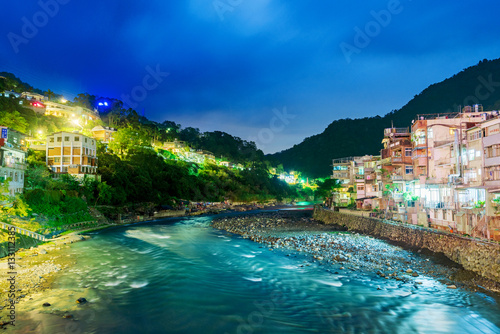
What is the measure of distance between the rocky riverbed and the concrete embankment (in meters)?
19.5

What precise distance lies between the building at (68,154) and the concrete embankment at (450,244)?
38.0m

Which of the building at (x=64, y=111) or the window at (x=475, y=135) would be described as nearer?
the window at (x=475, y=135)

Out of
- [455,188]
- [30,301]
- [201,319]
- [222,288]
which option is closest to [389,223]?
[455,188]

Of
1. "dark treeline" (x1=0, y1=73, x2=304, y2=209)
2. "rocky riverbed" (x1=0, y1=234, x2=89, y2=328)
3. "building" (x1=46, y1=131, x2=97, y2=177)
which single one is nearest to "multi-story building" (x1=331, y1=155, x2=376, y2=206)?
"dark treeline" (x1=0, y1=73, x2=304, y2=209)

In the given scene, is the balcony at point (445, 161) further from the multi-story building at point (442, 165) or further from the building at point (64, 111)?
the building at point (64, 111)

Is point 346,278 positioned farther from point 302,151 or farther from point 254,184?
point 302,151

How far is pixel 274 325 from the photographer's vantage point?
989 cm

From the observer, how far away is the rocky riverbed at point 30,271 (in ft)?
36.0

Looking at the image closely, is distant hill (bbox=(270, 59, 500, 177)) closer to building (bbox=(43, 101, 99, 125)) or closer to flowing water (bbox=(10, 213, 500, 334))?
flowing water (bbox=(10, 213, 500, 334))

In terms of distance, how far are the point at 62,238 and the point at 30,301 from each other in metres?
14.1

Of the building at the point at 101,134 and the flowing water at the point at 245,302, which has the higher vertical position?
the building at the point at 101,134

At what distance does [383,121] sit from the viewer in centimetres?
11644

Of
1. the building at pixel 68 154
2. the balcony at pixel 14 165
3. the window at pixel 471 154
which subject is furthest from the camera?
the building at pixel 68 154

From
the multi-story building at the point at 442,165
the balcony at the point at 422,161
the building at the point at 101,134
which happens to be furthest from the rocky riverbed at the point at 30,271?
the building at the point at 101,134
